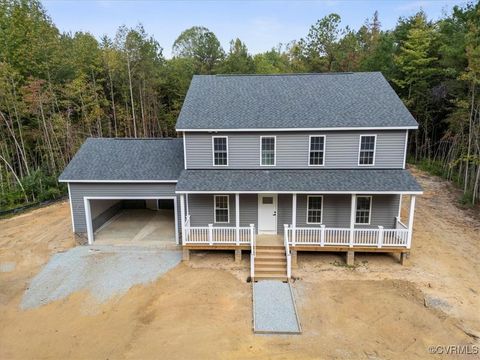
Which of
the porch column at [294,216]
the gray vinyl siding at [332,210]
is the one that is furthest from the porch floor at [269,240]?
the gray vinyl siding at [332,210]

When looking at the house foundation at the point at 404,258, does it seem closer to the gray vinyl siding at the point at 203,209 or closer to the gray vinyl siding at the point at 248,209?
the gray vinyl siding at the point at 248,209

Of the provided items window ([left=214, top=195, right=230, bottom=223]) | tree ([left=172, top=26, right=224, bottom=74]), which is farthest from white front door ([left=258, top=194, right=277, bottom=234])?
tree ([left=172, top=26, right=224, bottom=74])

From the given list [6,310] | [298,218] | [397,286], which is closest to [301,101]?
[298,218]

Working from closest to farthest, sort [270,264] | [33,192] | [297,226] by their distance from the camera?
[270,264]
[297,226]
[33,192]

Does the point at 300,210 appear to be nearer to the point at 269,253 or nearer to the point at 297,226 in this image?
the point at 297,226

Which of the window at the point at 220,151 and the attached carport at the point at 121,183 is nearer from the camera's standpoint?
the window at the point at 220,151

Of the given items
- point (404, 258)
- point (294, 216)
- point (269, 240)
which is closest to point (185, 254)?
point (269, 240)
